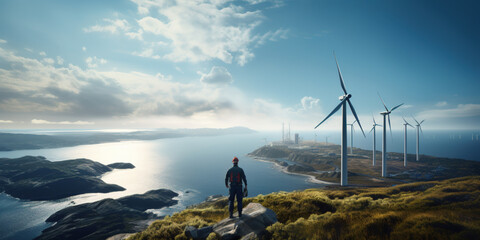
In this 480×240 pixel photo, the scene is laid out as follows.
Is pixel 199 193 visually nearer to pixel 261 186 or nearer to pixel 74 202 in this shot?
pixel 261 186

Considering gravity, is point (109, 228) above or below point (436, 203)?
below

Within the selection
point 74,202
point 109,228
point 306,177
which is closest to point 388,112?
point 306,177

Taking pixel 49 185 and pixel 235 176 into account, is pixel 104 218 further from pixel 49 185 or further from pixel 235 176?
pixel 235 176

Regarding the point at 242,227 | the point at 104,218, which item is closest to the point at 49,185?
the point at 104,218

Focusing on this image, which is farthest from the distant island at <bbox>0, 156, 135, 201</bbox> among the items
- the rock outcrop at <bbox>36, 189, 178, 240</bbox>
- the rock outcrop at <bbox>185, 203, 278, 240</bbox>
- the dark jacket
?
the dark jacket

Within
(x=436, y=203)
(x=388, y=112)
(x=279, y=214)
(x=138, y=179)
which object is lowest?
(x=138, y=179)

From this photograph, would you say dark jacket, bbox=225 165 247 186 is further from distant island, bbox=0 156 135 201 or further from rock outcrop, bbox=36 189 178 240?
distant island, bbox=0 156 135 201
